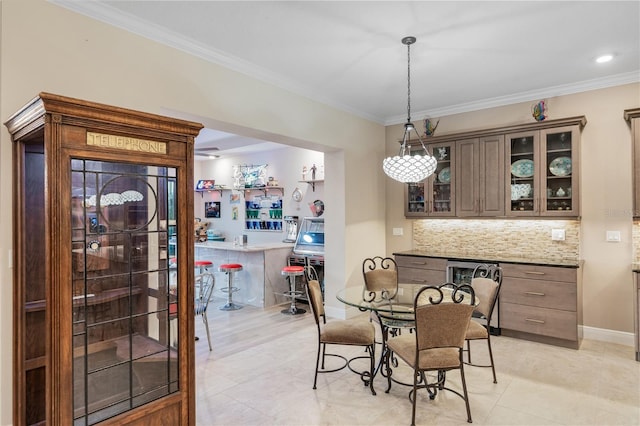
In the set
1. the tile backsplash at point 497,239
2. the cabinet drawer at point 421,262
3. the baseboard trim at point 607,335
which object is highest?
the tile backsplash at point 497,239

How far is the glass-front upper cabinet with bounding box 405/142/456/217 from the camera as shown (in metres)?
4.95

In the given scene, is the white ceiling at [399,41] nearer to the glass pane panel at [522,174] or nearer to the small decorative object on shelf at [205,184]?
the glass pane panel at [522,174]

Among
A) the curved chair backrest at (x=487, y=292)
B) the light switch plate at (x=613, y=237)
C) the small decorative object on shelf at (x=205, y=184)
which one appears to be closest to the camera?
the curved chair backrest at (x=487, y=292)

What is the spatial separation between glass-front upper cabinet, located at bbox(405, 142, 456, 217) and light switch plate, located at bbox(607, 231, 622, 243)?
1648 mm

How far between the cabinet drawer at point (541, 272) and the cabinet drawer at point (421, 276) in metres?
0.75

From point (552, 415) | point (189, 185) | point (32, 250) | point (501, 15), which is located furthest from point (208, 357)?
Result: point (501, 15)

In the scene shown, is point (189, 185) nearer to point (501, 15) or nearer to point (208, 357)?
point (208, 357)

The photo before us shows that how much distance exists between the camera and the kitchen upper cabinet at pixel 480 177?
15.0 ft

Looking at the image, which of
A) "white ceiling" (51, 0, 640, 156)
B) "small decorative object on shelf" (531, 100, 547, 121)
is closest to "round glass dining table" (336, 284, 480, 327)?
"white ceiling" (51, 0, 640, 156)

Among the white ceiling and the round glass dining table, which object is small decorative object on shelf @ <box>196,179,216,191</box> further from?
the round glass dining table

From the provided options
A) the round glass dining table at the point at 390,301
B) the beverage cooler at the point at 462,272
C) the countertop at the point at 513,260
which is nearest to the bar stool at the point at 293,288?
the countertop at the point at 513,260

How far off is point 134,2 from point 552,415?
411cm

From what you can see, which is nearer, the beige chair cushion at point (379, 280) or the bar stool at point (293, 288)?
the beige chair cushion at point (379, 280)

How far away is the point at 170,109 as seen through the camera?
3072mm
